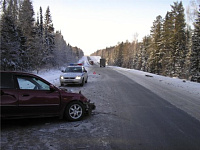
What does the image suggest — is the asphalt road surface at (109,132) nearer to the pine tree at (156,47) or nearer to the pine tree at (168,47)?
the pine tree at (168,47)

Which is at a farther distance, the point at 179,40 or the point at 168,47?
the point at 168,47

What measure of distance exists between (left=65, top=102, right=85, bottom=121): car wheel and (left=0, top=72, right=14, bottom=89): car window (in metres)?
1.74

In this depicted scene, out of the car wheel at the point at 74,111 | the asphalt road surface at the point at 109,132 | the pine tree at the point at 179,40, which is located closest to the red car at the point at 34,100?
the car wheel at the point at 74,111

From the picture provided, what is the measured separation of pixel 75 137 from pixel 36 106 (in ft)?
4.97

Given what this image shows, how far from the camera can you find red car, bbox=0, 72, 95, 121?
4371mm

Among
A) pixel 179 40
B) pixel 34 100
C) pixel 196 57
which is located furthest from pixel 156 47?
pixel 34 100

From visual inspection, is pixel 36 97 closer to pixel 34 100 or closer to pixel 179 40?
pixel 34 100

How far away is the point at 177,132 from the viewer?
449 cm

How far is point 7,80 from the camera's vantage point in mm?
4457

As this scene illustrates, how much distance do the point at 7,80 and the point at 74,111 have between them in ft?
6.95

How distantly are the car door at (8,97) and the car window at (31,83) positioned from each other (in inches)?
8.4

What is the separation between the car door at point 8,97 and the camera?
427cm

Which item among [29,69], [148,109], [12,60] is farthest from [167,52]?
[148,109]

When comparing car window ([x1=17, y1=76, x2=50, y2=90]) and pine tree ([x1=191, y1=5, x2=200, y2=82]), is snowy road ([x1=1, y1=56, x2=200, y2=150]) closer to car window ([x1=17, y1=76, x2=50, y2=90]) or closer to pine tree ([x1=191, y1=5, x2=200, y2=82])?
car window ([x1=17, y1=76, x2=50, y2=90])
